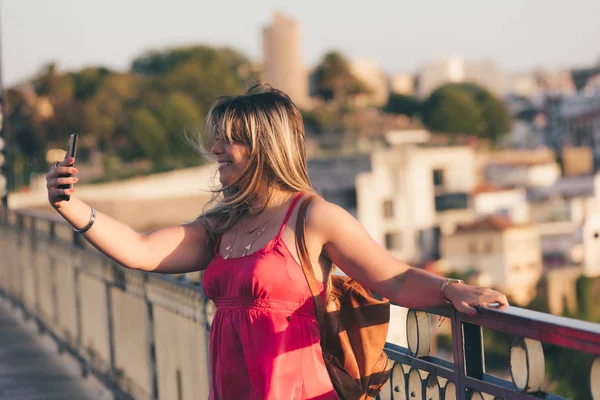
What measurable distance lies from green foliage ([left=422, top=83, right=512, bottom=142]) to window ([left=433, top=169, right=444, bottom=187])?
87.1ft

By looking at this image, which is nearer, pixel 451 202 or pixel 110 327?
pixel 110 327

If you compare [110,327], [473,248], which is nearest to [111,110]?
[473,248]

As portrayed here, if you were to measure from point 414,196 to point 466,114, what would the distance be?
35.2m

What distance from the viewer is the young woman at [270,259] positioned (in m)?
2.49

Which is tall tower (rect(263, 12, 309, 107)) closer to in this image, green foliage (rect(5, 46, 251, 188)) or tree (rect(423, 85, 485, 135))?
tree (rect(423, 85, 485, 135))

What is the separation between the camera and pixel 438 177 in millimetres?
78750

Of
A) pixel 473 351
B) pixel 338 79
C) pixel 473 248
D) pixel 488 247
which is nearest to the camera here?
pixel 473 351

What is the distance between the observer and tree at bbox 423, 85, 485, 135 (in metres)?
105

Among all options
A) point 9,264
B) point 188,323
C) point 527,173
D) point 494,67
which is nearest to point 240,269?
point 188,323

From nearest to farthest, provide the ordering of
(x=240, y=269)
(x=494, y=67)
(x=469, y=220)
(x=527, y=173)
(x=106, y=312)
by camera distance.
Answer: (x=240, y=269)
(x=106, y=312)
(x=469, y=220)
(x=527, y=173)
(x=494, y=67)

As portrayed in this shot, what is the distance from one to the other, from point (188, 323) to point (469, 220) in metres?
74.9

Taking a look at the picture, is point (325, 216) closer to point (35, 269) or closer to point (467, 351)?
point (467, 351)

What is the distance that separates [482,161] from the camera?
311 ft

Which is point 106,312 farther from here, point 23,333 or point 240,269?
point 240,269
